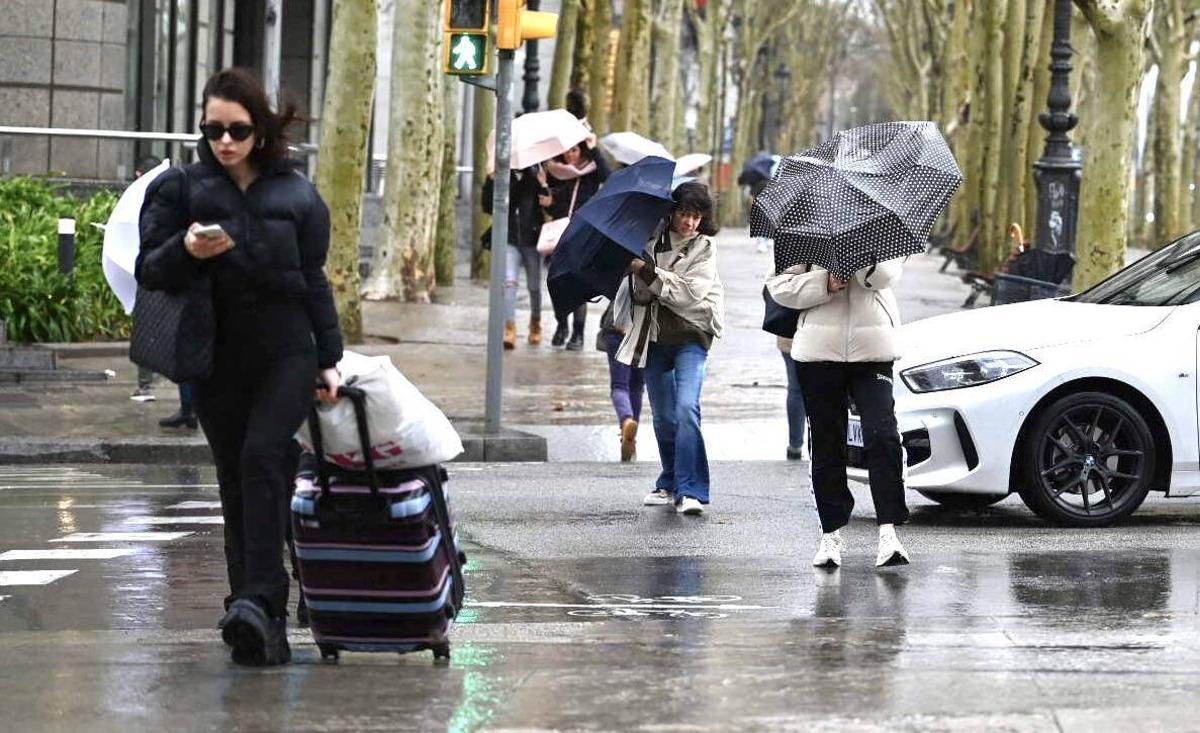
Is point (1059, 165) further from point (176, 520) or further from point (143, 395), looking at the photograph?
point (176, 520)

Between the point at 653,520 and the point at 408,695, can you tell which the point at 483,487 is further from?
the point at 408,695

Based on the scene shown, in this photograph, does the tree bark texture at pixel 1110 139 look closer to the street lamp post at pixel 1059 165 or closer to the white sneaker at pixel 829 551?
the street lamp post at pixel 1059 165

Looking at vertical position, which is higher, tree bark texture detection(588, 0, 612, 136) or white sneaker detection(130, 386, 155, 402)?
tree bark texture detection(588, 0, 612, 136)

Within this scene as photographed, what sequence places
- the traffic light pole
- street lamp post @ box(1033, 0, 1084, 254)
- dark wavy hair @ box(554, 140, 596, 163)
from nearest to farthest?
1. the traffic light pole
2. dark wavy hair @ box(554, 140, 596, 163)
3. street lamp post @ box(1033, 0, 1084, 254)

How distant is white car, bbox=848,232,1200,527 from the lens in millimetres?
10656

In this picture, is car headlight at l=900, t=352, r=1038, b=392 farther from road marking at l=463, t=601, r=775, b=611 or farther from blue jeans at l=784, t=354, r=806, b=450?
blue jeans at l=784, t=354, r=806, b=450

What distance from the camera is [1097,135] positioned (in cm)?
2131

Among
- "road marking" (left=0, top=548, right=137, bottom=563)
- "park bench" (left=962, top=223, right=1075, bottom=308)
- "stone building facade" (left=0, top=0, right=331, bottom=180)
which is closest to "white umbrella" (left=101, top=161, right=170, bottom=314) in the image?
"road marking" (left=0, top=548, right=137, bottom=563)

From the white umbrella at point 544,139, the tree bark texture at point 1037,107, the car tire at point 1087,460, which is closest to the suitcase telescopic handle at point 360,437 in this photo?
the car tire at point 1087,460

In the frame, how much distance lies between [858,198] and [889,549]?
142cm

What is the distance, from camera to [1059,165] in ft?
77.8

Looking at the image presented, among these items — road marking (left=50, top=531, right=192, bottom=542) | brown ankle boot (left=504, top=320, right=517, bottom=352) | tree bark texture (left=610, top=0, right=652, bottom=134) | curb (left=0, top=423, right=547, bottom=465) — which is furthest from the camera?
tree bark texture (left=610, top=0, right=652, bottom=134)

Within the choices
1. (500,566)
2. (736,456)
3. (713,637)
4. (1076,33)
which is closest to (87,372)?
(736,456)

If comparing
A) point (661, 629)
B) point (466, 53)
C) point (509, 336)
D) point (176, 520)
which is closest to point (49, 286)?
point (509, 336)
